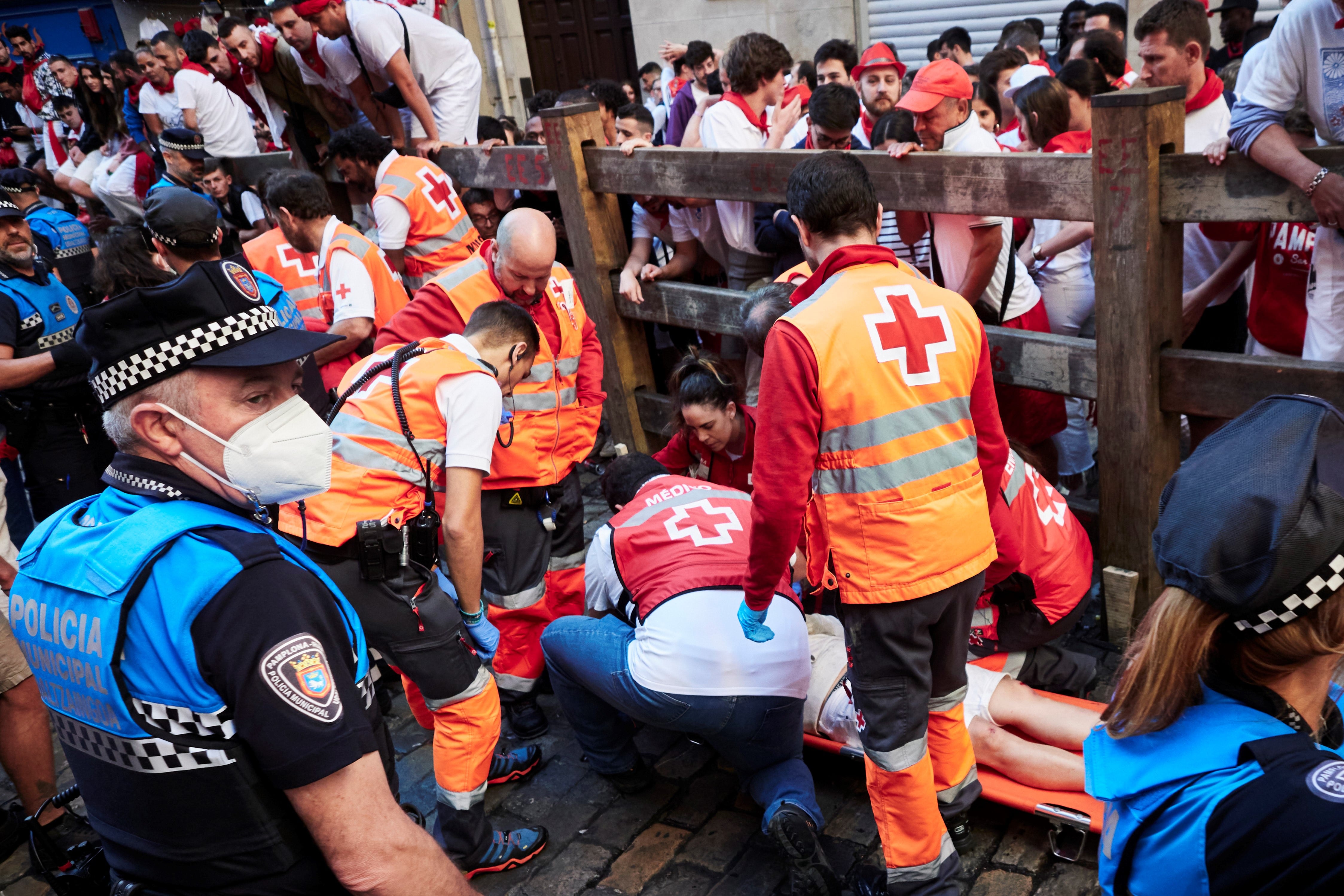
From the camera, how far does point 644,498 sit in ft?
11.6

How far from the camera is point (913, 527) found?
2.55 metres

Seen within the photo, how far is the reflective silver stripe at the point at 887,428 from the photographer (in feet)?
8.26

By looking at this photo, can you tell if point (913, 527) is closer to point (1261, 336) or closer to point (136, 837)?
point (136, 837)

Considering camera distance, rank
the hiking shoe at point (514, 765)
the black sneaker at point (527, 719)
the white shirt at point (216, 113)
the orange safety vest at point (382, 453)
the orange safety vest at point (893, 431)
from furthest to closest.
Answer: the white shirt at point (216, 113) < the black sneaker at point (527, 719) < the hiking shoe at point (514, 765) < the orange safety vest at point (382, 453) < the orange safety vest at point (893, 431)

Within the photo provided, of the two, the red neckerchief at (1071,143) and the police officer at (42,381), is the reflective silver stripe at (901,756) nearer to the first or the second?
the red neckerchief at (1071,143)

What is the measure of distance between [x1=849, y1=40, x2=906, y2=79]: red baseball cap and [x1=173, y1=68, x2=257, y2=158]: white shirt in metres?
4.74

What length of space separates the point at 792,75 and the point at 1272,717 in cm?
812

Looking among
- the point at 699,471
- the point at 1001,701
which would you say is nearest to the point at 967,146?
the point at 699,471

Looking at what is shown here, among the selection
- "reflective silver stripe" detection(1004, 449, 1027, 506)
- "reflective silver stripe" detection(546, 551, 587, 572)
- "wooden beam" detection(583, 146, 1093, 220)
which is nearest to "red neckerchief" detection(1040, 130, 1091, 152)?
"wooden beam" detection(583, 146, 1093, 220)

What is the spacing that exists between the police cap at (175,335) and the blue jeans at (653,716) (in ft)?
5.84

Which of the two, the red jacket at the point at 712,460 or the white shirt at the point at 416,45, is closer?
the red jacket at the point at 712,460

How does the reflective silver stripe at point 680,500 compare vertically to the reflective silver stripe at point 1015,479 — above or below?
below

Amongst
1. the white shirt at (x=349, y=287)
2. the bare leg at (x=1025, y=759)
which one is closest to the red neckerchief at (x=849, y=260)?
the bare leg at (x=1025, y=759)

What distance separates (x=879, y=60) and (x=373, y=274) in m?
3.15
